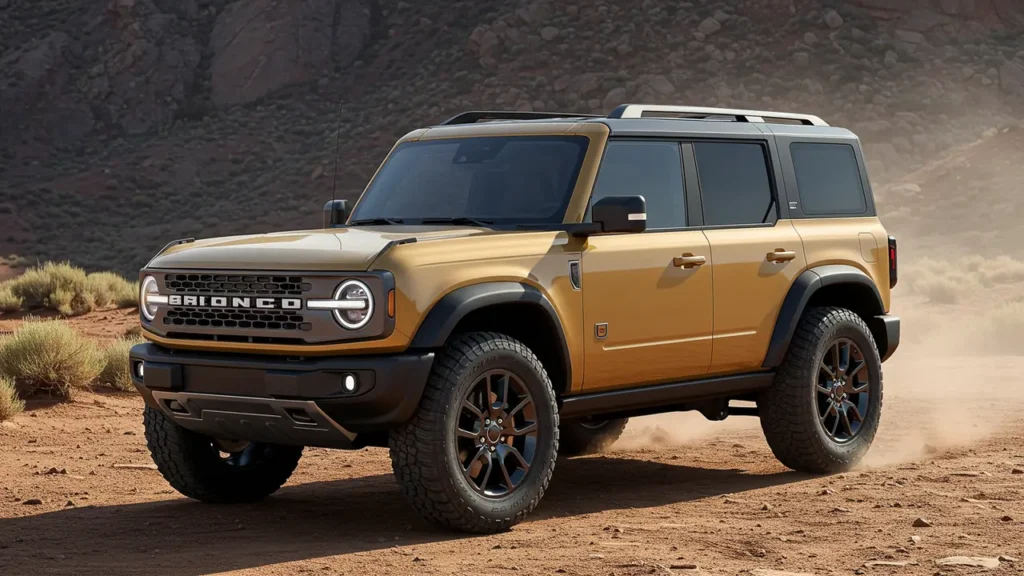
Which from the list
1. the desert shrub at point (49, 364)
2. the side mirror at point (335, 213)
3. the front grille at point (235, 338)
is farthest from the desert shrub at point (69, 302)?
the front grille at point (235, 338)

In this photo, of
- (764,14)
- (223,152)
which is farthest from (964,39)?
(223,152)

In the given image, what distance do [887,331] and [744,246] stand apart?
1755mm

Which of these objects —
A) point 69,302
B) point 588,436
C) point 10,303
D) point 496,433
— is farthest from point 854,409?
point 10,303

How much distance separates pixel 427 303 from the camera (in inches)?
270

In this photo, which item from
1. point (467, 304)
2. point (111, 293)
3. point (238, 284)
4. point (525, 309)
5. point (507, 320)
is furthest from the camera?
point (111, 293)

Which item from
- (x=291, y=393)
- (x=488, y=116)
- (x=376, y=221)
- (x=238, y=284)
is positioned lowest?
(x=291, y=393)

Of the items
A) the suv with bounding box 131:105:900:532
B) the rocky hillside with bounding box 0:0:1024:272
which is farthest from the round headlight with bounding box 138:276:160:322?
the rocky hillside with bounding box 0:0:1024:272

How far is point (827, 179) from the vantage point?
31.4ft

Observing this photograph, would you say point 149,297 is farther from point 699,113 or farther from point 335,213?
point 699,113

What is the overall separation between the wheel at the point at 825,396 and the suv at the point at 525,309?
18 millimetres

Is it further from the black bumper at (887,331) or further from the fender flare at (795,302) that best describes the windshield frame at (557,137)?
the black bumper at (887,331)

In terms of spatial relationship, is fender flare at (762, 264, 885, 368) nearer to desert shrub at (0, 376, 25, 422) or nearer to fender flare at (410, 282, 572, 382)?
fender flare at (410, 282, 572, 382)

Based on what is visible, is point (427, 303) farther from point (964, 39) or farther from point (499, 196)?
point (964, 39)

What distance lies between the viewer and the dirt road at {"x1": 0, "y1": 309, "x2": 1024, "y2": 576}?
6.54m
